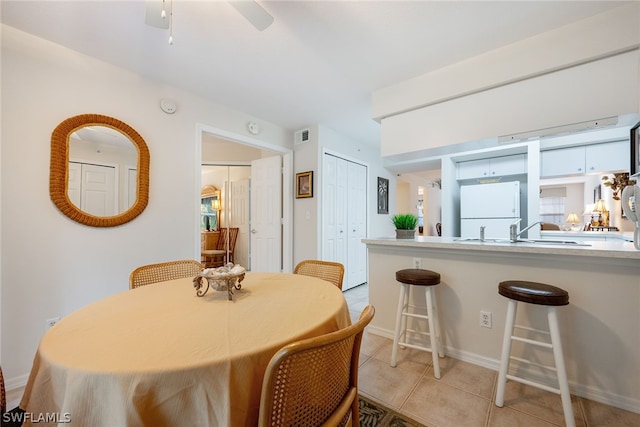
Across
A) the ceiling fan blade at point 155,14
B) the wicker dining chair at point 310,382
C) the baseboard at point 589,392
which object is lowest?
the baseboard at point 589,392

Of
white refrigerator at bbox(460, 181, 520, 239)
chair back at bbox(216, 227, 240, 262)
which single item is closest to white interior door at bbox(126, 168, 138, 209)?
chair back at bbox(216, 227, 240, 262)

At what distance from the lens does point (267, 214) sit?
376 cm

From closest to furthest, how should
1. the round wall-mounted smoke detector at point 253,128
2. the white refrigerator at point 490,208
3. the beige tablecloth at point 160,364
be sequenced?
the beige tablecloth at point 160,364, the round wall-mounted smoke detector at point 253,128, the white refrigerator at point 490,208

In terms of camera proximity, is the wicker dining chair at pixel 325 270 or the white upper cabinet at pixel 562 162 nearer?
the wicker dining chair at pixel 325 270

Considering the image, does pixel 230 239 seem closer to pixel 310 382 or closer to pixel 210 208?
pixel 210 208

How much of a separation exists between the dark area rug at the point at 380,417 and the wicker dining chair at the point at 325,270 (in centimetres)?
72

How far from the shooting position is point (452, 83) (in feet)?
7.25

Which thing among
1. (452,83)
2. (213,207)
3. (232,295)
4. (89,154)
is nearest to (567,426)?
(232,295)

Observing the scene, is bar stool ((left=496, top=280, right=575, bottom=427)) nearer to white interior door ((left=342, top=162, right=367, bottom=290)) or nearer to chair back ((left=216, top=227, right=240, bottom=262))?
white interior door ((left=342, top=162, right=367, bottom=290))

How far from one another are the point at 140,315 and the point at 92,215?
1588mm

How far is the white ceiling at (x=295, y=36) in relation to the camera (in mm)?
1575

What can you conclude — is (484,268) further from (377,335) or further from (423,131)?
(423,131)

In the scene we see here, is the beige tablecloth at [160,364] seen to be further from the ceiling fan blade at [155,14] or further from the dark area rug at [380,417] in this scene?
the ceiling fan blade at [155,14]

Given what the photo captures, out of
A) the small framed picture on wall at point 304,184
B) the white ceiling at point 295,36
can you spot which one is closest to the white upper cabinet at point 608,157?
the white ceiling at point 295,36
